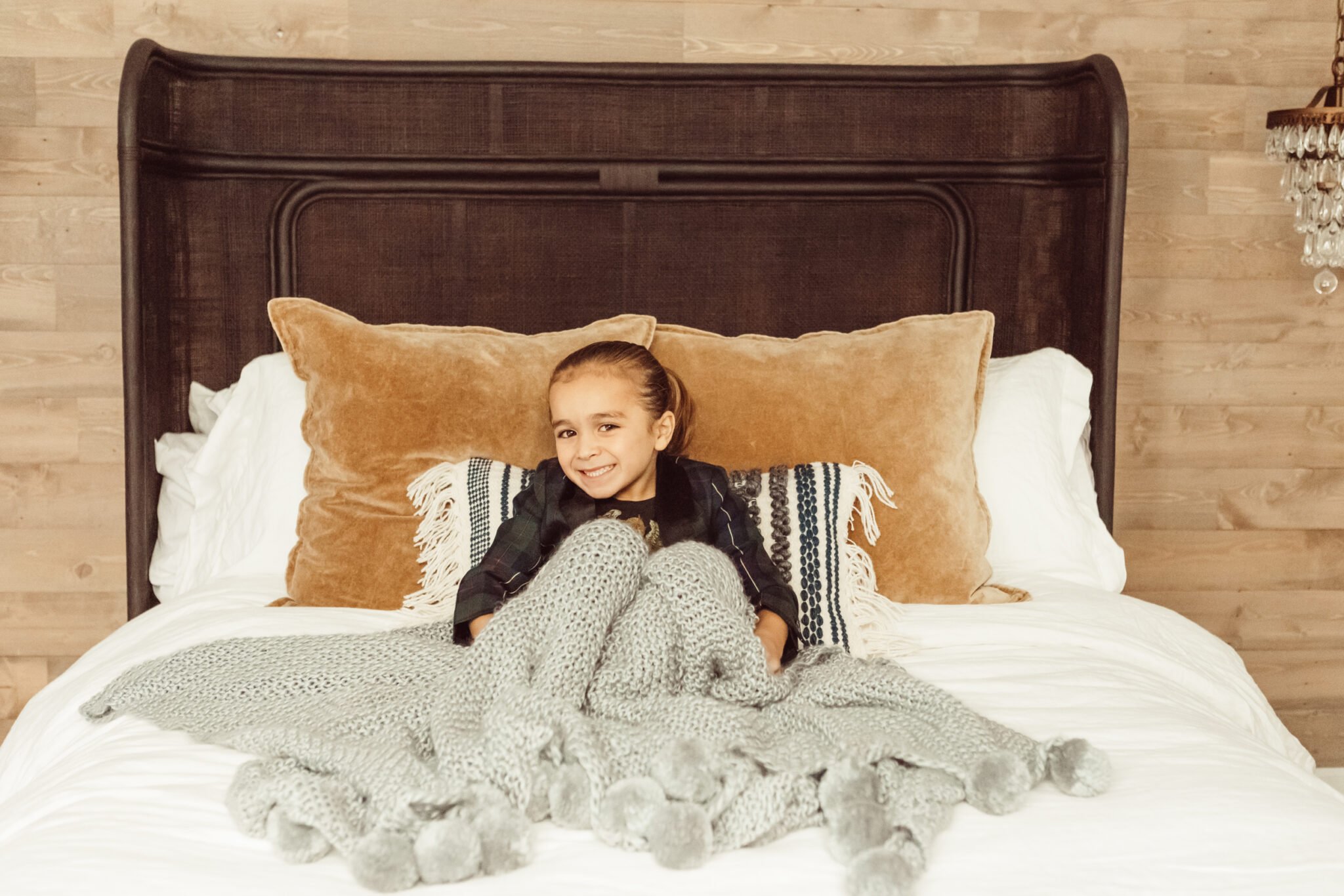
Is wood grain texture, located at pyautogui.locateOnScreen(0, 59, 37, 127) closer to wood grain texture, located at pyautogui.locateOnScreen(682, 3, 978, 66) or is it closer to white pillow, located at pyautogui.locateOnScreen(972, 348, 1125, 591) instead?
wood grain texture, located at pyautogui.locateOnScreen(682, 3, 978, 66)

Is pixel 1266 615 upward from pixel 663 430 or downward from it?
downward

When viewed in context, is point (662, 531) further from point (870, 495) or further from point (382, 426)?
point (382, 426)

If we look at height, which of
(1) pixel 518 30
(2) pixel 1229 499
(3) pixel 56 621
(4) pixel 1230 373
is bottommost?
(3) pixel 56 621

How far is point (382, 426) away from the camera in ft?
5.50

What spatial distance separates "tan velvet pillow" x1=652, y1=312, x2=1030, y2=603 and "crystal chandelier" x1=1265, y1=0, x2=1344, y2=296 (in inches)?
30.7

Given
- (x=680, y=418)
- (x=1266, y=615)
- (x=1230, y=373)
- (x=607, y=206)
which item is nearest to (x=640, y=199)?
(x=607, y=206)

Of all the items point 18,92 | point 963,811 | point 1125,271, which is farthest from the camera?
point 1125,271

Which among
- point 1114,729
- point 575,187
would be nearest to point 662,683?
point 1114,729

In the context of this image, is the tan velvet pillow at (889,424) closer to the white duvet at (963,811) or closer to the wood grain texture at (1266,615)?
the white duvet at (963,811)

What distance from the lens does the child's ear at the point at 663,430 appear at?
1610 millimetres

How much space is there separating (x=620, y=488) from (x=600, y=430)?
84mm

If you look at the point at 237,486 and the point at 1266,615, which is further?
the point at 1266,615

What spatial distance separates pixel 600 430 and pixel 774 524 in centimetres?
27

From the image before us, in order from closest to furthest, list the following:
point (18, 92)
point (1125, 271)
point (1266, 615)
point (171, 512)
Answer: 1. point (171, 512)
2. point (18, 92)
3. point (1125, 271)
4. point (1266, 615)
